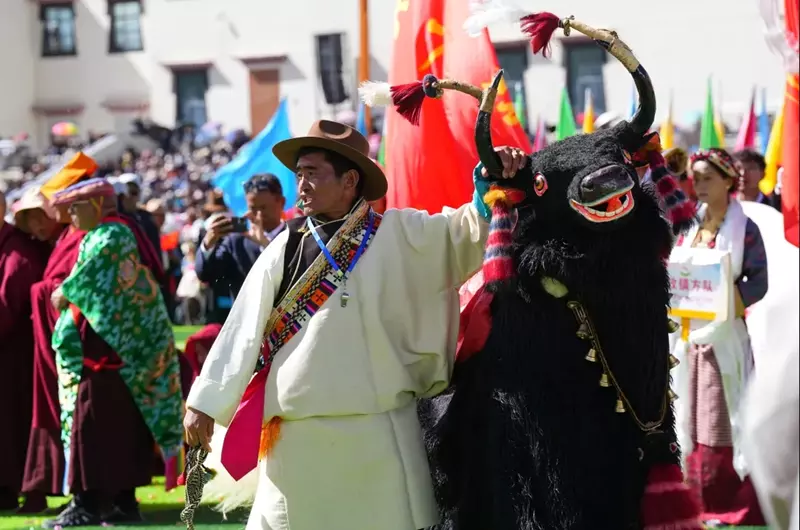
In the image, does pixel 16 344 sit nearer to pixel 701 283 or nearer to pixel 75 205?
pixel 75 205

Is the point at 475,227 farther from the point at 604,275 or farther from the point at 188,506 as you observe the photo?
the point at 188,506

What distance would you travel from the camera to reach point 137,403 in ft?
23.9

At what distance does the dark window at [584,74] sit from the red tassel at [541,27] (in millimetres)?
30675

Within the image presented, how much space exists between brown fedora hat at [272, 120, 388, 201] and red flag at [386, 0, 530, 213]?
86 centimetres

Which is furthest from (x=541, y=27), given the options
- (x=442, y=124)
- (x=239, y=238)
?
(x=239, y=238)

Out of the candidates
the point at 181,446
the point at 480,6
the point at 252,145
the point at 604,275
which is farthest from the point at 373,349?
the point at 252,145

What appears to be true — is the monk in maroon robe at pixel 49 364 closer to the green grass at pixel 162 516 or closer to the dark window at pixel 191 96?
the green grass at pixel 162 516

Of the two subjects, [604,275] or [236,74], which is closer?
[604,275]

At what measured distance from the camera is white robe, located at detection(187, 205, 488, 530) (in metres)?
4.20

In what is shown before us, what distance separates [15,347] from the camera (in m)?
7.99

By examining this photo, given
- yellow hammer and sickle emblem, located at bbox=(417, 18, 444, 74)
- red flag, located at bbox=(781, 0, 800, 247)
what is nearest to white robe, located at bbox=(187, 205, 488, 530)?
red flag, located at bbox=(781, 0, 800, 247)

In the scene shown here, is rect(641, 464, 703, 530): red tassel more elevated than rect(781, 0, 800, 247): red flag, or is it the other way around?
rect(781, 0, 800, 247): red flag

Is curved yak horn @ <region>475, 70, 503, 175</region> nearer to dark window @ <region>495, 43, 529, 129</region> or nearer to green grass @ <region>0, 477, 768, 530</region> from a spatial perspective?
green grass @ <region>0, 477, 768, 530</region>

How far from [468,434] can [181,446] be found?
3704 mm
